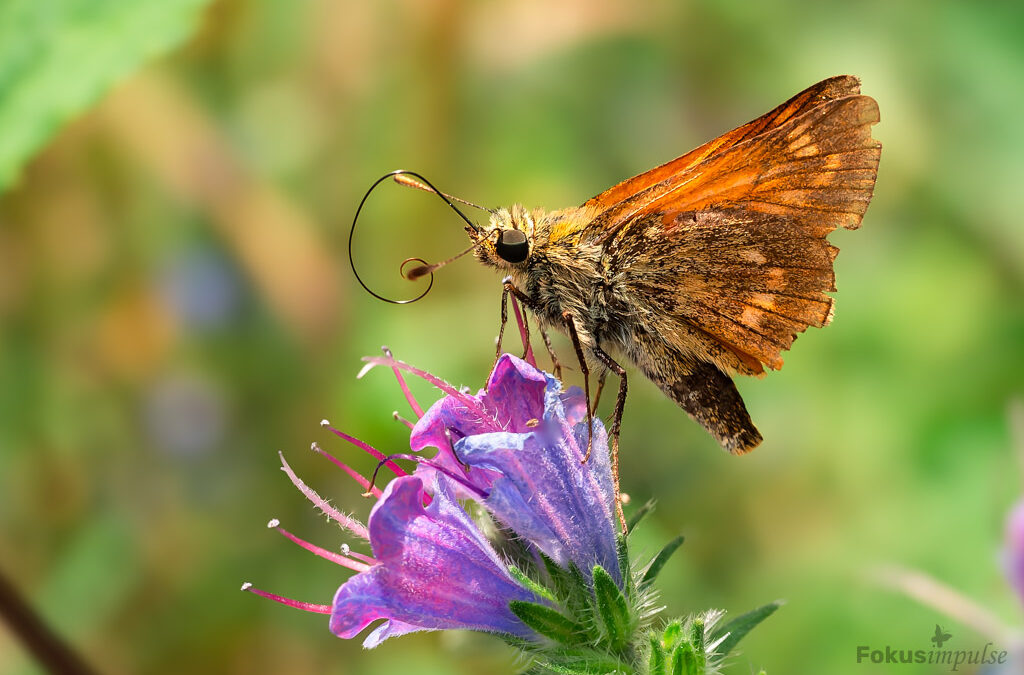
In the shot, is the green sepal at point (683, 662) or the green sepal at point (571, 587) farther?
the green sepal at point (571, 587)

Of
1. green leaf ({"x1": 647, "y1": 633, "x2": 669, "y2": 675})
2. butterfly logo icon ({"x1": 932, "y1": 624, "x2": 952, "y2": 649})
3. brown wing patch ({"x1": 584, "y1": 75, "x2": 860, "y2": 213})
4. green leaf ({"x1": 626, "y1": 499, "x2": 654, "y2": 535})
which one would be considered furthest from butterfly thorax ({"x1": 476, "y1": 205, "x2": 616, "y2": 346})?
butterfly logo icon ({"x1": 932, "y1": 624, "x2": 952, "y2": 649})

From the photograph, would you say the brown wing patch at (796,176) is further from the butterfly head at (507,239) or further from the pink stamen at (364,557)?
the pink stamen at (364,557)

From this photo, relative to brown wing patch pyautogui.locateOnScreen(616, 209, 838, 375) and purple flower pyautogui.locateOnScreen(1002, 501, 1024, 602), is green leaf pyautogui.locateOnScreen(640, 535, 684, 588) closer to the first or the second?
brown wing patch pyautogui.locateOnScreen(616, 209, 838, 375)

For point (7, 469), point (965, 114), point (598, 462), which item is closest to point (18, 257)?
point (7, 469)

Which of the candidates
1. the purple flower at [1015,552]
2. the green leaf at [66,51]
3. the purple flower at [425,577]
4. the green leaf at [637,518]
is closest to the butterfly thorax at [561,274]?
the green leaf at [637,518]

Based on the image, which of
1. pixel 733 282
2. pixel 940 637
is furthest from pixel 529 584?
pixel 940 637

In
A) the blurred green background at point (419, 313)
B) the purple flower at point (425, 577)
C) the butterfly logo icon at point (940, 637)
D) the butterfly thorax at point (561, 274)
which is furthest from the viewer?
the blurred green background at point (419, 313)
